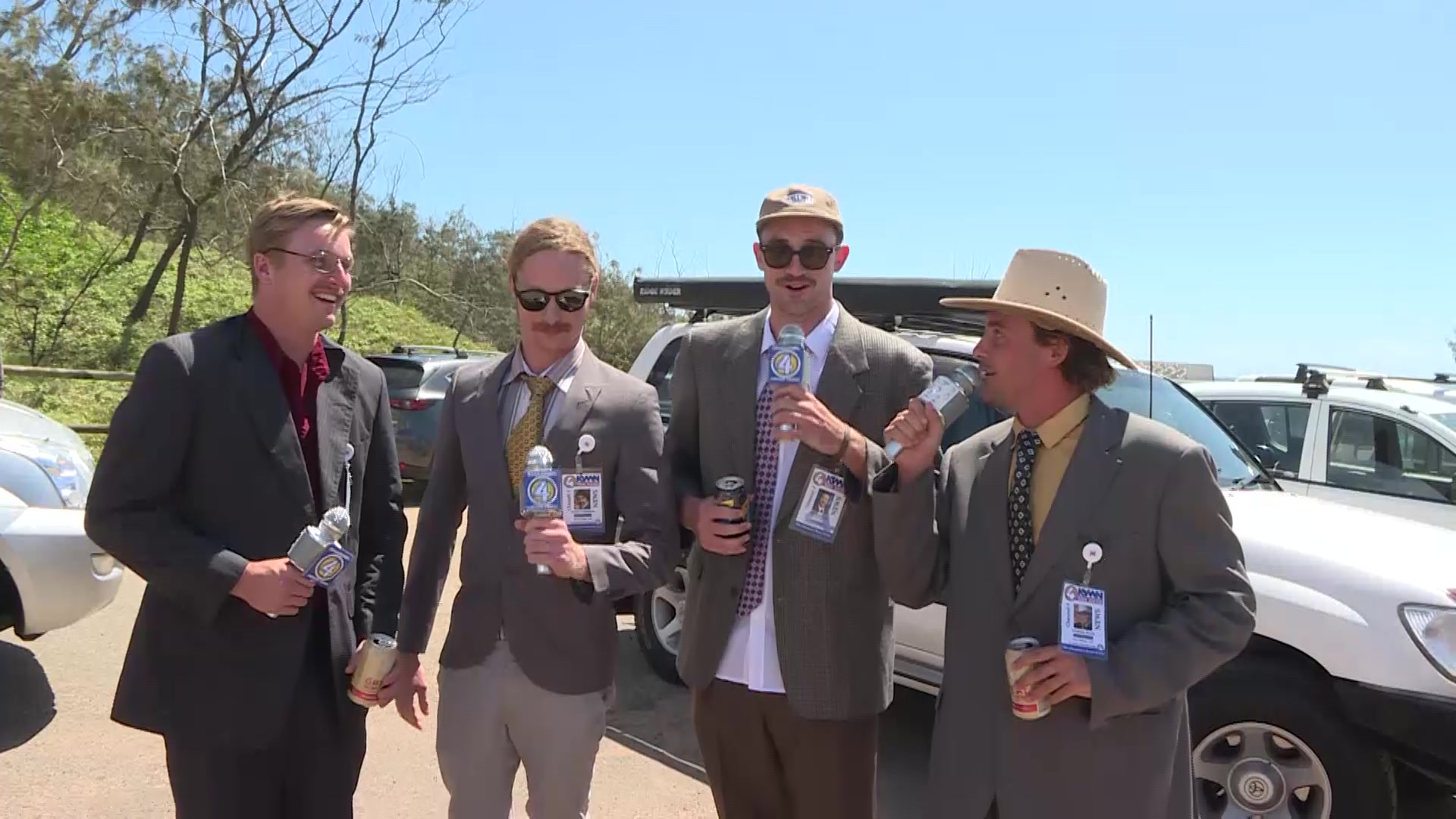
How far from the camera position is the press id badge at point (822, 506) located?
8.05ft

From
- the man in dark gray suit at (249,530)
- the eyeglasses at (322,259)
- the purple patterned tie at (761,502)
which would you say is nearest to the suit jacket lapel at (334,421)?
the man in dark gray suit at (249,530)

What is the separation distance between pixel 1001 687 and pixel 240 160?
19471 mm

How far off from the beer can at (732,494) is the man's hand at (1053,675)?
2.63ft

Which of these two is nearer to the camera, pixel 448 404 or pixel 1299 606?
pixel 448 404

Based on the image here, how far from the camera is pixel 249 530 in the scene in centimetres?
230

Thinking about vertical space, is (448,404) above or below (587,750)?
above

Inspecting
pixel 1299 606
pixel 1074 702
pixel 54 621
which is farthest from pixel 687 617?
pixel 54 621

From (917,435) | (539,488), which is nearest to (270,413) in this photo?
(539,488)

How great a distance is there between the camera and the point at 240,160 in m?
18.2

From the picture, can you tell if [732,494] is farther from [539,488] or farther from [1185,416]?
[1185,416]

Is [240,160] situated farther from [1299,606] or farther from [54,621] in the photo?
[1299,606]

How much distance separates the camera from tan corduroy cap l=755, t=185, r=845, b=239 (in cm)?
263

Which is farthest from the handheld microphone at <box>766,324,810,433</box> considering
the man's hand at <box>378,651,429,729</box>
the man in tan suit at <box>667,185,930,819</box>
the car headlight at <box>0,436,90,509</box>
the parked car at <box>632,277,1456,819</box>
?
the car headlight at <box>0,436,90,509</box>

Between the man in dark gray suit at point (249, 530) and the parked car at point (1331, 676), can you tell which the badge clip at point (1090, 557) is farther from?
the parked car at point (1331, 676)
